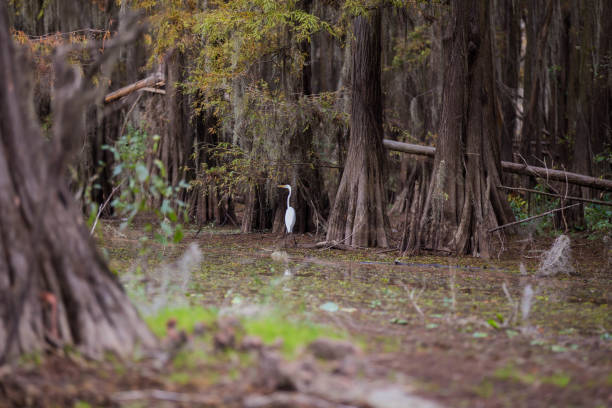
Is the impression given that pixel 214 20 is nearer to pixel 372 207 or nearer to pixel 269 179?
pixel 269 179

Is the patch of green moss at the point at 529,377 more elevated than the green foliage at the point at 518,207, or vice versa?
the green foliage at the point at 518,207

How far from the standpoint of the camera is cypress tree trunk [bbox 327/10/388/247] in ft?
31.1

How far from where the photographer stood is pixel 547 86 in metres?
16.6

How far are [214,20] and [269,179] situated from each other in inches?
112

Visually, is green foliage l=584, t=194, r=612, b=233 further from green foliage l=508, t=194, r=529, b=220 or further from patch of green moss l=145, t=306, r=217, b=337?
patch of green moss l=145, t=306, r=217, b=337

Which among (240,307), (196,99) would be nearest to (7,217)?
(240,307)

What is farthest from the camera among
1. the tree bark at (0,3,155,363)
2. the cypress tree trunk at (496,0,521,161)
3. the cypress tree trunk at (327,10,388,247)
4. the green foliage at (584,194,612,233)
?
the cypress tree trunk at (496,0,521,161)

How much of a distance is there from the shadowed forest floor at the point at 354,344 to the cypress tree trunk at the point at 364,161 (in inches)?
100

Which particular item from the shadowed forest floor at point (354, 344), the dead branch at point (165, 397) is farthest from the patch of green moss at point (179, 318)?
the dead branch at point (165, 397)

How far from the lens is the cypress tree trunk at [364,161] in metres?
9.49

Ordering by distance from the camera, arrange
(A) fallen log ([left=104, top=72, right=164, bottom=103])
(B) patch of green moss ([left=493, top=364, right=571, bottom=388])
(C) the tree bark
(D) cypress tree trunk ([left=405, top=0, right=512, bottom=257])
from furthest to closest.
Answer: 1. (A) fallen log ([left=104, top=72, right=164, bottom=103])
2. (D) cypress tree trunk ([left=405, top=0, right=512, bottom=257])
3. (B) patch of green moss ([left=493, top=364, right=571, bottom=388])
4. (C) the tree bark

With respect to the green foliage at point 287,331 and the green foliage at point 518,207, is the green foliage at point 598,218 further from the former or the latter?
the green foliage at point 287,331

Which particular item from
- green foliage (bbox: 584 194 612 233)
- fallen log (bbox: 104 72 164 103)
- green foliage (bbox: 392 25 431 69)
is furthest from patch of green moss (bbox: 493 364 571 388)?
green foliage (bbox: 392 25 431 69)

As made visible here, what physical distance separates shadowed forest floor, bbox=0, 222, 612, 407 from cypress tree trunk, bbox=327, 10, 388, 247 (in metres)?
2.54
